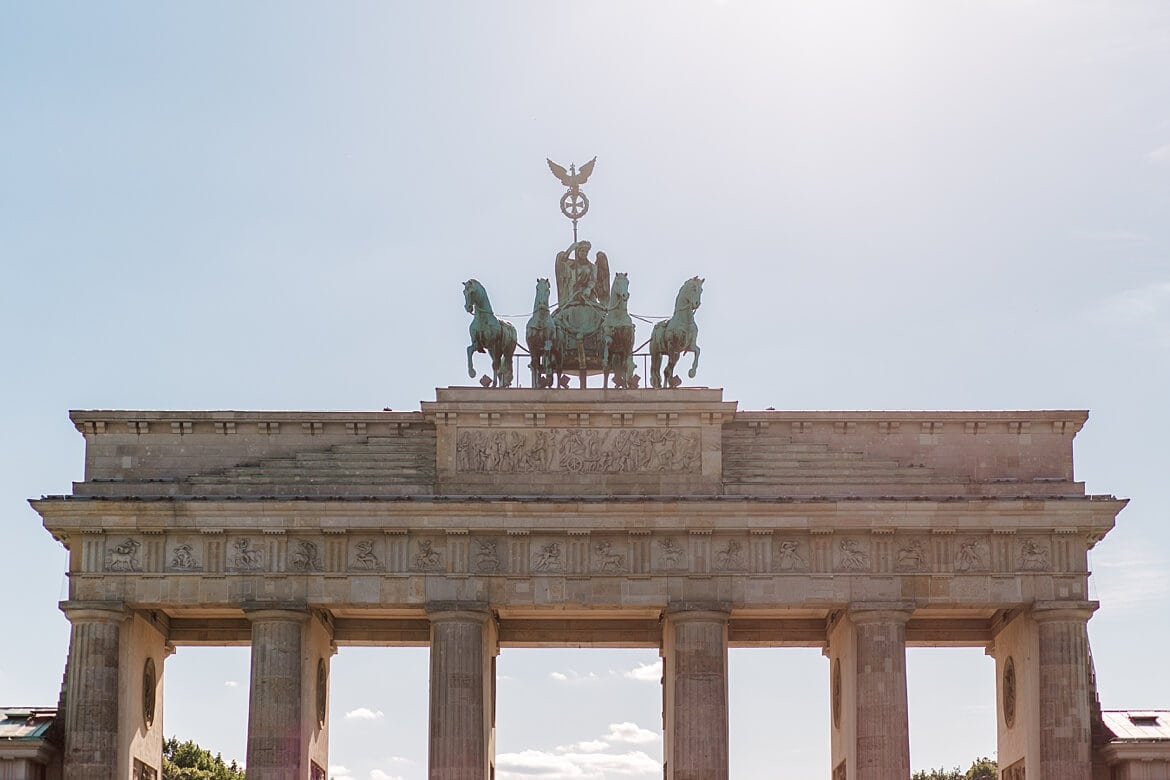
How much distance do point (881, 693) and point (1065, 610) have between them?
5873mm

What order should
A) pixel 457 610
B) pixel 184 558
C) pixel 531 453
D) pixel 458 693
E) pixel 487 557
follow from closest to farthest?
pixel 458 693 → pixel 457 610 → pixel 184 558 → pixel 487 557 → pixel 531 453

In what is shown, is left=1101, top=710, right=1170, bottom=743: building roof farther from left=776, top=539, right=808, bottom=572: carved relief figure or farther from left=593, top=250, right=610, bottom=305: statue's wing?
left=593, top=250, right=610, bottom=305: statue's wing

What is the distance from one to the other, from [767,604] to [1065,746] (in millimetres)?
9342

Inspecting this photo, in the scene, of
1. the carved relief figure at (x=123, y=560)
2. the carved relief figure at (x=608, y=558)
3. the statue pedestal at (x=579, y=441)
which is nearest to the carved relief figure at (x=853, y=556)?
the statue pedestal at (x=579, y=441)

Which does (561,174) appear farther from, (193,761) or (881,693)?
(193,761)

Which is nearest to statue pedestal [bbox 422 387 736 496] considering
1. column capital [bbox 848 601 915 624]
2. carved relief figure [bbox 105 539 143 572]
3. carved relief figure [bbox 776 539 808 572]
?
carved relief figure [bbox 776 539 808 572]

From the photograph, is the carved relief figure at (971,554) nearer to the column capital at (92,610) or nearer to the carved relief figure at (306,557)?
the carved relief figure at (306,557)

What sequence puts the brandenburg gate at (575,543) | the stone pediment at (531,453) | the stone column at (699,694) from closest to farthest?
the stone column at (699,694)
the brandenburg gate at (575,543)
the stone pediment at (531,453)

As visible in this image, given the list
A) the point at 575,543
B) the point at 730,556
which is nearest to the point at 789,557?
the point at 730,556

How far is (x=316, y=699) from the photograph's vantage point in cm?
5828

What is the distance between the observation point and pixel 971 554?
56.1 metres

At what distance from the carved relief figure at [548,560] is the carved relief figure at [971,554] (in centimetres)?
1177

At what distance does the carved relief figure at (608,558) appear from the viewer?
2202 inches

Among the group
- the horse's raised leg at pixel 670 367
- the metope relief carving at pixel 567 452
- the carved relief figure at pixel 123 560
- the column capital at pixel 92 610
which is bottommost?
the column capital at pixel 92 610
